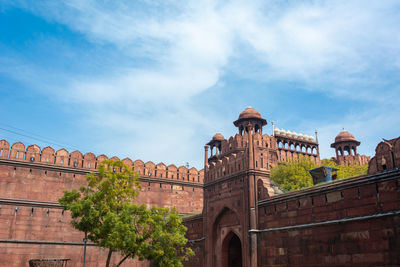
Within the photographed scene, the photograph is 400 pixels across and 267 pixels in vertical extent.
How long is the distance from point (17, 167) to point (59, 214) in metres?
3.33

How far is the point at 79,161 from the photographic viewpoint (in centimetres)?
2208

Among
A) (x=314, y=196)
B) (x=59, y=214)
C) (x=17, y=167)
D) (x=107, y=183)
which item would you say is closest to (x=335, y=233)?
(x=314, y=196)

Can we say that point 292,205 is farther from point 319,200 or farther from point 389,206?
point 389,206

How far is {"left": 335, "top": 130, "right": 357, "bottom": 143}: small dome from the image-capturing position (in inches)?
1163

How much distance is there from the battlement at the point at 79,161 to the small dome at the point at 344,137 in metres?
11.8

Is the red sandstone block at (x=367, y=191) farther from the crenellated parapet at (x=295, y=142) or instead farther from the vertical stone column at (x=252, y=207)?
the crenellated parapet at (x=295, y=142)

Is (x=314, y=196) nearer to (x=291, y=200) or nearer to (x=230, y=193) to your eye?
(x=291, y=200)

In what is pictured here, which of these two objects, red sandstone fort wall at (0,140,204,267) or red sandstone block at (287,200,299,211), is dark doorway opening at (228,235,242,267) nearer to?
red sandstone block at (287,200,299,211)

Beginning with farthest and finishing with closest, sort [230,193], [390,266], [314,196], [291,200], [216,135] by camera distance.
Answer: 1. [216,135]
2. [230,193]
3. [291,200]
4. [314,196]
5. [390,266]

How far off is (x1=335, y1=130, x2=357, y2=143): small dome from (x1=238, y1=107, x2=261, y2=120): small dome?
8.74m

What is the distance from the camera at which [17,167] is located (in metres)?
20.3

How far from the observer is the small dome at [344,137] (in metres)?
29.5

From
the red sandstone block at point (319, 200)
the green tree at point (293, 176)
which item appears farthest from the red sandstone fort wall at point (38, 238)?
the red sandstone block at point (319, 200)

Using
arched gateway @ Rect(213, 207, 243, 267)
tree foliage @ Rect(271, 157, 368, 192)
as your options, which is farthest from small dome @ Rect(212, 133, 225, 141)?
arched gateway @ Rect(213, 207, 243, 267)
